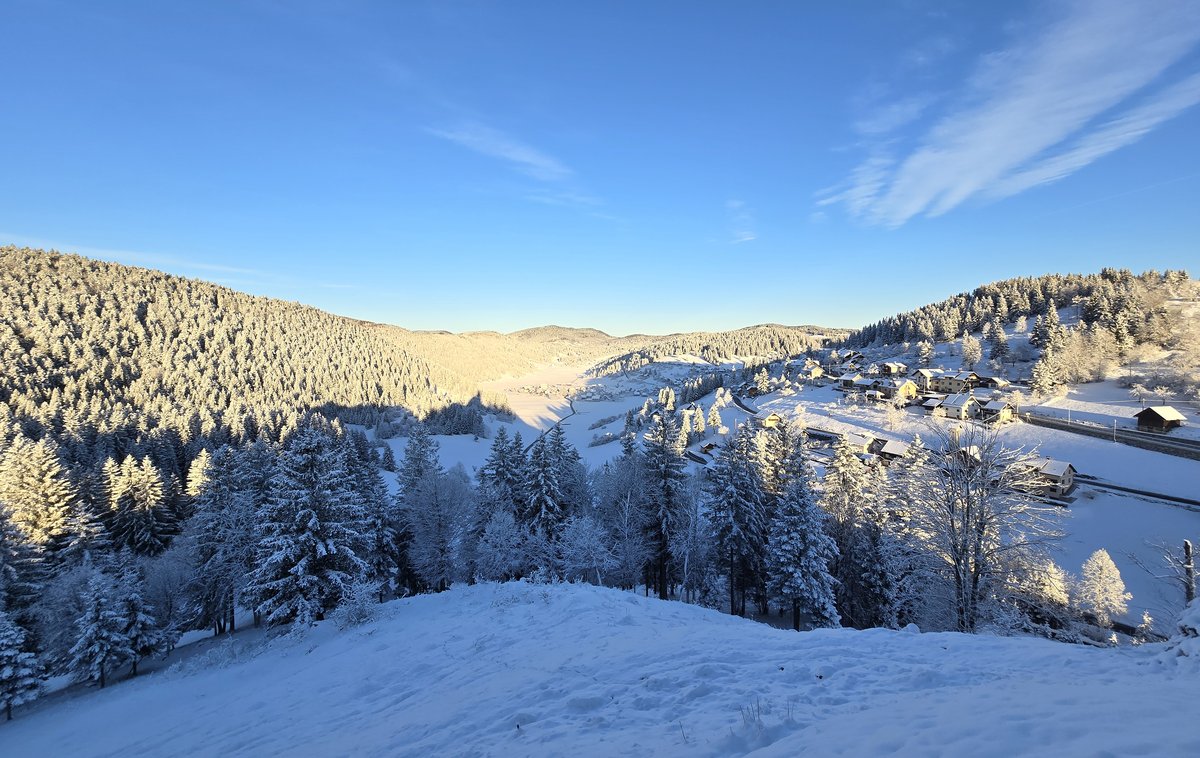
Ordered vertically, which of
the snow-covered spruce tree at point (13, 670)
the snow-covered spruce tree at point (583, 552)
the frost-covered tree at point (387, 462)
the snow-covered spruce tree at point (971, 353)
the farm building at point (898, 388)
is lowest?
the frost-covered tree at point (387, 462)

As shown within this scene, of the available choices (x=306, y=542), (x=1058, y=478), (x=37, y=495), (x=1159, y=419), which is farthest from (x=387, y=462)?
(x=1159, y=419)

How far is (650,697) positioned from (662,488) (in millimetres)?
18053

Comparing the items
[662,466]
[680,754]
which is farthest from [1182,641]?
[662,466]

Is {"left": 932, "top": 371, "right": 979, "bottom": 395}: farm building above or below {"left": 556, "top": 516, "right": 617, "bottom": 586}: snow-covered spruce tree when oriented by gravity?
above

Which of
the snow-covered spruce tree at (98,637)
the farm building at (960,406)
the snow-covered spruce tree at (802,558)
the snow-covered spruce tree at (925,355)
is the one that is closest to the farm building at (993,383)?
the farm building at (960,406)

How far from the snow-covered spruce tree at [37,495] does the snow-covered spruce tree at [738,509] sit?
40398mm

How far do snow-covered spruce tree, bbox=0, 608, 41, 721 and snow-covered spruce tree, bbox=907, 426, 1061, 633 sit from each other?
33.0 metres

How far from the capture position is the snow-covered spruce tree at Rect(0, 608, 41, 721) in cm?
1603

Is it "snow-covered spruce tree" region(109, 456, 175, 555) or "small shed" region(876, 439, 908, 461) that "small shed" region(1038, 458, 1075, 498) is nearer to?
"small shed" region(876, 439, 908, 461)

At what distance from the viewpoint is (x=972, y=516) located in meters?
13.9

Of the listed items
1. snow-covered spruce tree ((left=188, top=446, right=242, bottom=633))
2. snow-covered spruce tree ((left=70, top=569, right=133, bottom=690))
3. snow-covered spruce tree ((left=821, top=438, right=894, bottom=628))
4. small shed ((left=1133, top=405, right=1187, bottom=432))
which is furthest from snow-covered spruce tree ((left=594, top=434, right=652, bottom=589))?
small shed ((left=1133, top=405, right=1187, bottom=432))

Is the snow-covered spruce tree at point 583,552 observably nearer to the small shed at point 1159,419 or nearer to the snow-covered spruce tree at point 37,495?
the snow-covered spruce tree at point 37,495

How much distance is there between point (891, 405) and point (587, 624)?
227 feet

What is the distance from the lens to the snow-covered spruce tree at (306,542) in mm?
17109
